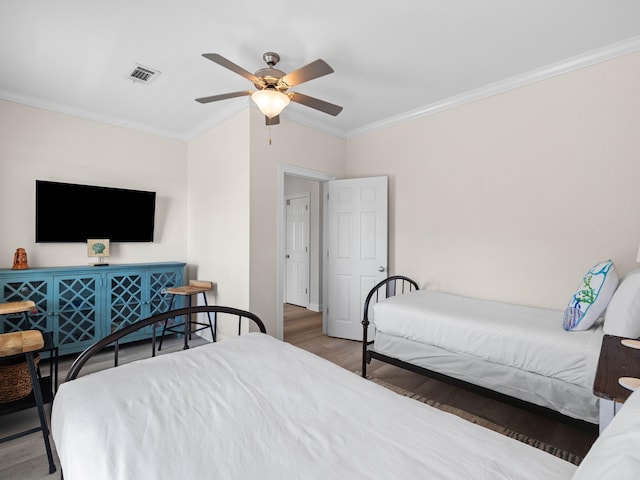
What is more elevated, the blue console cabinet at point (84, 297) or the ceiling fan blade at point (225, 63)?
the ceiling fan blade at point (225, 63)

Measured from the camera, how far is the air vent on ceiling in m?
2.71

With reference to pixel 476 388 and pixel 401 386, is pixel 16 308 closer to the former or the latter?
pixel 401 386

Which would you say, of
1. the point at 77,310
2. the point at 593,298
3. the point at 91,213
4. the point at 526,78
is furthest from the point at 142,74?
the point at 593,298

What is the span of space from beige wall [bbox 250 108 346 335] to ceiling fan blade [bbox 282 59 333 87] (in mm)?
1281

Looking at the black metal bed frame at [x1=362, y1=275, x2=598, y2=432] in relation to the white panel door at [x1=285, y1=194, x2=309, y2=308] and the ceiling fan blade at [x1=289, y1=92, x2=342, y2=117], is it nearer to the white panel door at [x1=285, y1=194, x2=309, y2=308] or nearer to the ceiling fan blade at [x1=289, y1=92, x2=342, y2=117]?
the ceiling fan blade at [x1=289, y1=92, x2=342, y2=117]

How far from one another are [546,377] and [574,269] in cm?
116

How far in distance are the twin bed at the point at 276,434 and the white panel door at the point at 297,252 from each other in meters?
4.39

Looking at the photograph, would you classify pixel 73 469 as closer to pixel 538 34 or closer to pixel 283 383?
pixel 283 383

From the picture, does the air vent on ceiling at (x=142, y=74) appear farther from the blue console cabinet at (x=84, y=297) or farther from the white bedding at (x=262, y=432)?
the white bedding at (x=262, y=432)

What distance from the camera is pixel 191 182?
435 centimetres

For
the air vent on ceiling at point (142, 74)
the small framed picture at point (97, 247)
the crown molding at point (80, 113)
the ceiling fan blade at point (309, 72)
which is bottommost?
the small framed picture at point (97, 247)

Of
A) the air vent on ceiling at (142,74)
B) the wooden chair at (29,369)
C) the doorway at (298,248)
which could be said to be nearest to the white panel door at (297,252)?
the doorway at (298,248)

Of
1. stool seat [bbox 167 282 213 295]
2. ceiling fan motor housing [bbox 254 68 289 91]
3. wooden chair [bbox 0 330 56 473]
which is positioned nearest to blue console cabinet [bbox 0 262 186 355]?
stool seat [bbox 167 282 213 295]

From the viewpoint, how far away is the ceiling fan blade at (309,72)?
6.42 feet
